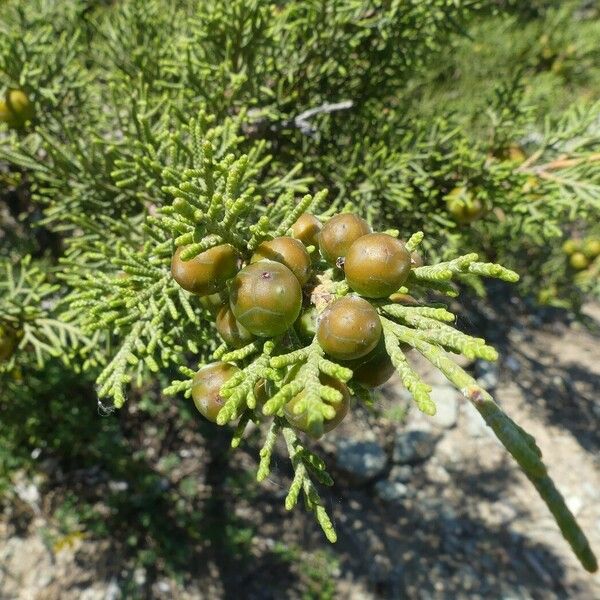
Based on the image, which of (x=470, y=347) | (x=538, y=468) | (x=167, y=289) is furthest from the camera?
(x=167, y=289)

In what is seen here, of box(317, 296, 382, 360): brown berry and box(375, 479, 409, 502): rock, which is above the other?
box(317, 296, 382, 360): brown berry

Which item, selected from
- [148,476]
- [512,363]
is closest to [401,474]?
[512,363]

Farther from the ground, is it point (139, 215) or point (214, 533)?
point (139, 215)

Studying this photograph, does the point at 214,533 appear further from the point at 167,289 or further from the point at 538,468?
the point at 538,468

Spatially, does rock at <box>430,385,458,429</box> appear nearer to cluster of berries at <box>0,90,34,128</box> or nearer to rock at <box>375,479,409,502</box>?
rock at <box>375,479,409,502</box>

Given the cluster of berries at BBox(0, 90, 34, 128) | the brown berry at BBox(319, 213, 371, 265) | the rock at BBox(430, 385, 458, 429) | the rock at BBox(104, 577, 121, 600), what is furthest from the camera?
the rock at BBox(430, 385, 458, 429)

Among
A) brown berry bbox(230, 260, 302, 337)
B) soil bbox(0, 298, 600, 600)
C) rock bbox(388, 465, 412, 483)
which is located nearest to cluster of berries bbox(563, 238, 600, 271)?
soil bbox(0, 298, 600, 600)

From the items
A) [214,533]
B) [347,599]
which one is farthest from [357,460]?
[214,533]
